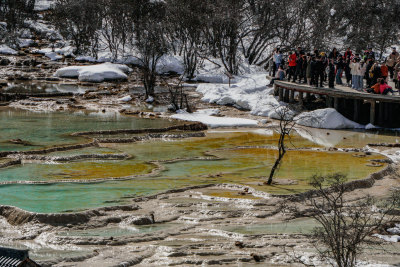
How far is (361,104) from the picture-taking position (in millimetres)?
25703

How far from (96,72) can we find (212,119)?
12.8 metres

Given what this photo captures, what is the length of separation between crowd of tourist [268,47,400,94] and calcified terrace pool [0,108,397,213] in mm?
1974

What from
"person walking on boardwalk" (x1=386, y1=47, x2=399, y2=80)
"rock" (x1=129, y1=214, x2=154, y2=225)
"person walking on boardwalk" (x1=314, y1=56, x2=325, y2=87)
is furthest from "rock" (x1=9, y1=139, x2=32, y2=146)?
"person walking on boardwalk" (x1=386, y1=47, x2=399, y2=80)

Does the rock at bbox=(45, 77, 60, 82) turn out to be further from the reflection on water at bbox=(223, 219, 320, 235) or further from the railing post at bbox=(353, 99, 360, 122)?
the reflection on water at bbox=(223, 219, 320, 235)

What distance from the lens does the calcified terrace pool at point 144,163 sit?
568 inches

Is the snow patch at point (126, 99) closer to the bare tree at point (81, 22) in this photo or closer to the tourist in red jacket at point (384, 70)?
the tourist in red jacket at point (384, 70)

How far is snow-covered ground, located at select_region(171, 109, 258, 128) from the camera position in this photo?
2561 centimetres

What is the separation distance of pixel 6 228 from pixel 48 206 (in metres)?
1.25

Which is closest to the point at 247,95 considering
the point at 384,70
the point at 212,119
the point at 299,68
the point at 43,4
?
the point at 299,68

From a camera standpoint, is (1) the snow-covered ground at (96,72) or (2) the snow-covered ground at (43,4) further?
(2) the snow-covered ground at (43,4)

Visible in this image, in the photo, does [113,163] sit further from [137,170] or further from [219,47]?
[219,47]

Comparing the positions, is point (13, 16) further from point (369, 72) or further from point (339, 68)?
point (369, 72)

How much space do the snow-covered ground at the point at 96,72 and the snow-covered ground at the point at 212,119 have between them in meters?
9.95

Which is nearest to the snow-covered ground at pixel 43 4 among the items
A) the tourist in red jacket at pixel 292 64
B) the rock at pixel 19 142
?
the tourist in red jacket at pixel 292 64
